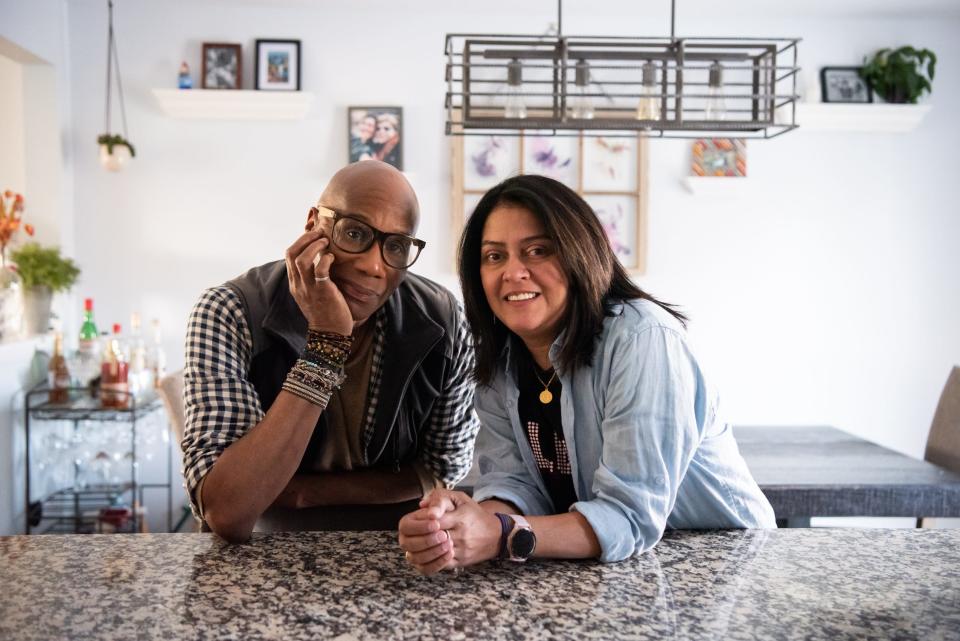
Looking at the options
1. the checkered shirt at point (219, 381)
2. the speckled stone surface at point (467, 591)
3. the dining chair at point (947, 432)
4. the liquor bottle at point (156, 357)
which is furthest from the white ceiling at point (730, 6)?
the speckled stone surface at point (467, 591)

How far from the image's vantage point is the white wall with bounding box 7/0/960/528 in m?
3.64

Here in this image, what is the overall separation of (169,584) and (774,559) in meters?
0.74

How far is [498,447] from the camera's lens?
130cm

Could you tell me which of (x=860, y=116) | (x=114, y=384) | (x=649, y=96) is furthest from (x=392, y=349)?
(x=860, y=116)

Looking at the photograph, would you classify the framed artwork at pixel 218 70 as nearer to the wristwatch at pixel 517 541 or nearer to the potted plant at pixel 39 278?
the potted plant at pixel 39 278

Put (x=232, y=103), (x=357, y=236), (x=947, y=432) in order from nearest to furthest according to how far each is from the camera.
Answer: (x=357, y=236) → (x=947, y=432) → (x=232, y=103)

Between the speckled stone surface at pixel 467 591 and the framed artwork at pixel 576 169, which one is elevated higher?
the framed artwork at pixel 576 169

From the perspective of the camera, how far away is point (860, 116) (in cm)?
370

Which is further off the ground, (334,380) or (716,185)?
(716,185)

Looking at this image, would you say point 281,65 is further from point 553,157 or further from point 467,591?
point 467,591

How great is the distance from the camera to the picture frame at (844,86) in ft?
12.3

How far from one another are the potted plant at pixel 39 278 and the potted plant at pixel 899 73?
370cm

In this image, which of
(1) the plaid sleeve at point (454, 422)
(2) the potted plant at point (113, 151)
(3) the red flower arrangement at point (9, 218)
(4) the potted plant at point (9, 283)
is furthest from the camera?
(2) the potted plant at point (113, 151)

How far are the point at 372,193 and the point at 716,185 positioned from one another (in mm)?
2731
